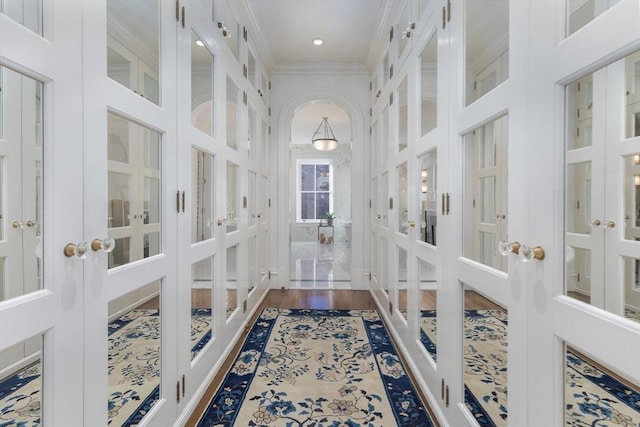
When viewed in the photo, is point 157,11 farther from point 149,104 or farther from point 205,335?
point 205,335

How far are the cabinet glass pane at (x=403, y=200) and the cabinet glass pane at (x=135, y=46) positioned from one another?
1713mm

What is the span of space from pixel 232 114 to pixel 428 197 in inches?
63.5

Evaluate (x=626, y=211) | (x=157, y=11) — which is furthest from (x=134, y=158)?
(x=626, y=211)

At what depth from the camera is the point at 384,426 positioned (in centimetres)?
165

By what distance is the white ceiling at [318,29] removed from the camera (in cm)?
285

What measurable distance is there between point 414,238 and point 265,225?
2173 millimetres

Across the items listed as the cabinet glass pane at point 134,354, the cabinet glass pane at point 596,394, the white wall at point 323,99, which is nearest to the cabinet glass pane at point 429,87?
the cabinet glass pane at point 596,394

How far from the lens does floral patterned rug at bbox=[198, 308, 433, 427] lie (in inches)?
67.6

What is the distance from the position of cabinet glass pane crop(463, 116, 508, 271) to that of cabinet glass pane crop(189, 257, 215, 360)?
1.42 m

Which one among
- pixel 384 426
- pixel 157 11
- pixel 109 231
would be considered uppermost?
pixel 157 11

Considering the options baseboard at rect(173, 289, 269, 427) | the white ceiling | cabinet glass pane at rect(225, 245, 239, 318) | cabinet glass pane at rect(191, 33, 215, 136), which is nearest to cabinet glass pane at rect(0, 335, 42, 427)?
baseboard at rect(173, 289, 269, 427)

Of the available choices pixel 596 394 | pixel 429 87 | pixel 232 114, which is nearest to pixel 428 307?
pixel 596 394

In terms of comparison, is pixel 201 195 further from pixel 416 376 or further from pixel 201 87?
pixel 416 376

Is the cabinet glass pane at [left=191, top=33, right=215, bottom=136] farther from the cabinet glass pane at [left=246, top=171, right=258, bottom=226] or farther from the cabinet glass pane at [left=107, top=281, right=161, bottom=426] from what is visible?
the cabinet glass pane at [left=246, top=171, right=258, bottom=226]
